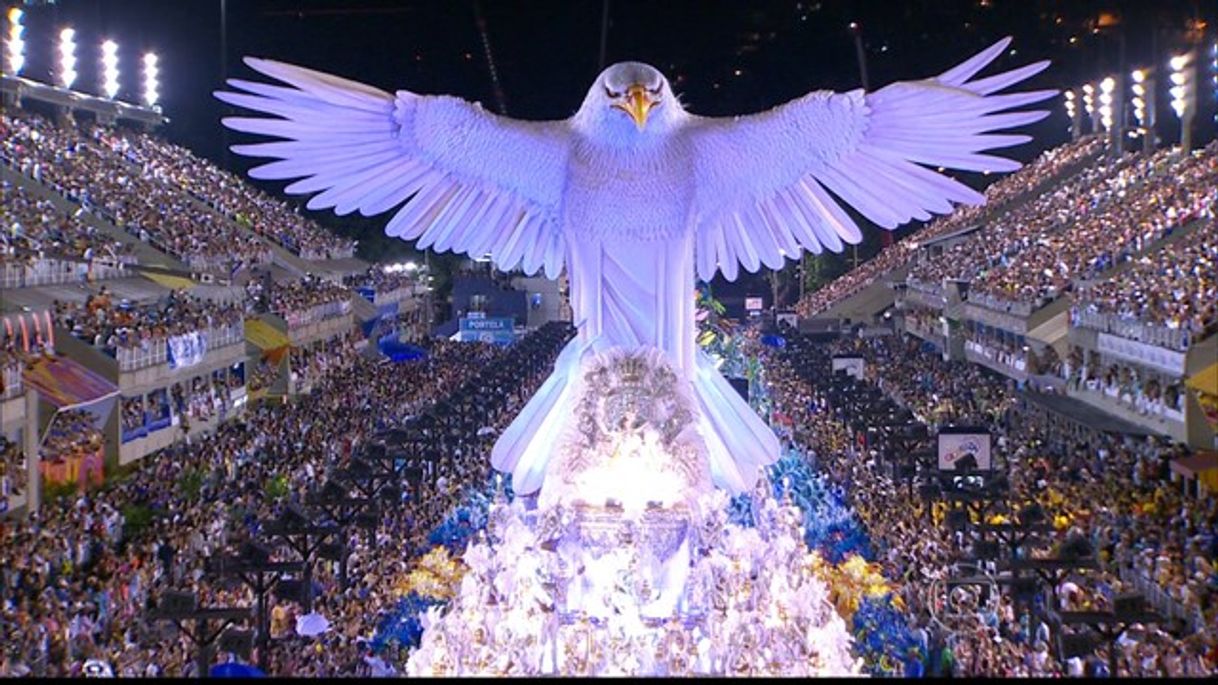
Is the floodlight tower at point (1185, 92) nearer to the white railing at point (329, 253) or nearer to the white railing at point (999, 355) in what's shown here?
the white railing at point (999, 355)

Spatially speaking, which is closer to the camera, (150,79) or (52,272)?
(52,272)

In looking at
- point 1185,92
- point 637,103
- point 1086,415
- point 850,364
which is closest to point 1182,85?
point 1185,92

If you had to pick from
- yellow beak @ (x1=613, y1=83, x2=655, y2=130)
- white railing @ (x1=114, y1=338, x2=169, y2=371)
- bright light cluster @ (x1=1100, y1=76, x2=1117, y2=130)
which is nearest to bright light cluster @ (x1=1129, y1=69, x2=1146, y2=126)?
bright light cluster @ (x1=1100, y1=76, x2=1117, y2=130)

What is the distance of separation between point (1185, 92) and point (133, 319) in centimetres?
3948

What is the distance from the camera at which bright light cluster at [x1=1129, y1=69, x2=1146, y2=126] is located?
2591 inches

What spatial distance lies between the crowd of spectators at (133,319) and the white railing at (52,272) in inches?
27.8

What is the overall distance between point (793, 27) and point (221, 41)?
2637 cm

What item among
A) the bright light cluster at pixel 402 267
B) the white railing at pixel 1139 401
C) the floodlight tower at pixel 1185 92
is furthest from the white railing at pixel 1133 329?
the bright light cluster at pixel 402 267

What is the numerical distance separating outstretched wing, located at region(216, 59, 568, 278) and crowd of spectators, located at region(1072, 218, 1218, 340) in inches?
726

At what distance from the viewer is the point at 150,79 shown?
2847 inches

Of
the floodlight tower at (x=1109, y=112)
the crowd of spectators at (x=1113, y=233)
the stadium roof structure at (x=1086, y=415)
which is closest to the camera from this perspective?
the stadium roof structure at (x=1086, y=415)

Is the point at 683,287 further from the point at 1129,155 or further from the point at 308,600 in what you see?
the point at 1129,155

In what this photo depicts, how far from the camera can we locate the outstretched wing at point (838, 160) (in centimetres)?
1391

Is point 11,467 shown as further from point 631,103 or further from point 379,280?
point 379,280
